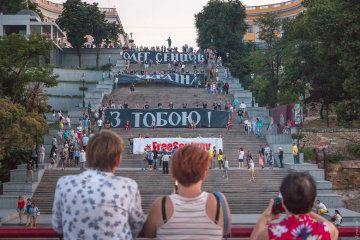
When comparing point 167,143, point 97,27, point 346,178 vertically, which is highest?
point 97,27

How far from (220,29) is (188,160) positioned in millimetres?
72011

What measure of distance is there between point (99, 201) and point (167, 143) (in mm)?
31688

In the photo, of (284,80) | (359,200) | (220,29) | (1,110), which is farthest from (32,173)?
(220,29)

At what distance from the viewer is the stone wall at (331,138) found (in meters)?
36.5

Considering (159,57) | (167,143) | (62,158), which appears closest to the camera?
(62,158)

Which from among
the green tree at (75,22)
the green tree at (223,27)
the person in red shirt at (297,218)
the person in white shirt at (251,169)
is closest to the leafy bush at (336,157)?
the person in white shirt at (251,169)

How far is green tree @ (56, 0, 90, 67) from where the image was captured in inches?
2685

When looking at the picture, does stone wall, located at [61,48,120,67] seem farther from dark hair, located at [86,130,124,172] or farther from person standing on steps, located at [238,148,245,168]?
dark hair, located at [86,130,124,172]

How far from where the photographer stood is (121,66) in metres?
61.6

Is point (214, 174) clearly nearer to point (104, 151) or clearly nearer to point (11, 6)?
point (104, 151)

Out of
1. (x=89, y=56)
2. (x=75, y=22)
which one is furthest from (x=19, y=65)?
(x=89, y=56)

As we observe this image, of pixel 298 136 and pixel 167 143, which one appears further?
pixel 298 136

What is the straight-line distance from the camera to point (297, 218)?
12.3ft

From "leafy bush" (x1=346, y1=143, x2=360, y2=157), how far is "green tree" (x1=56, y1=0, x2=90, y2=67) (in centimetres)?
4366
